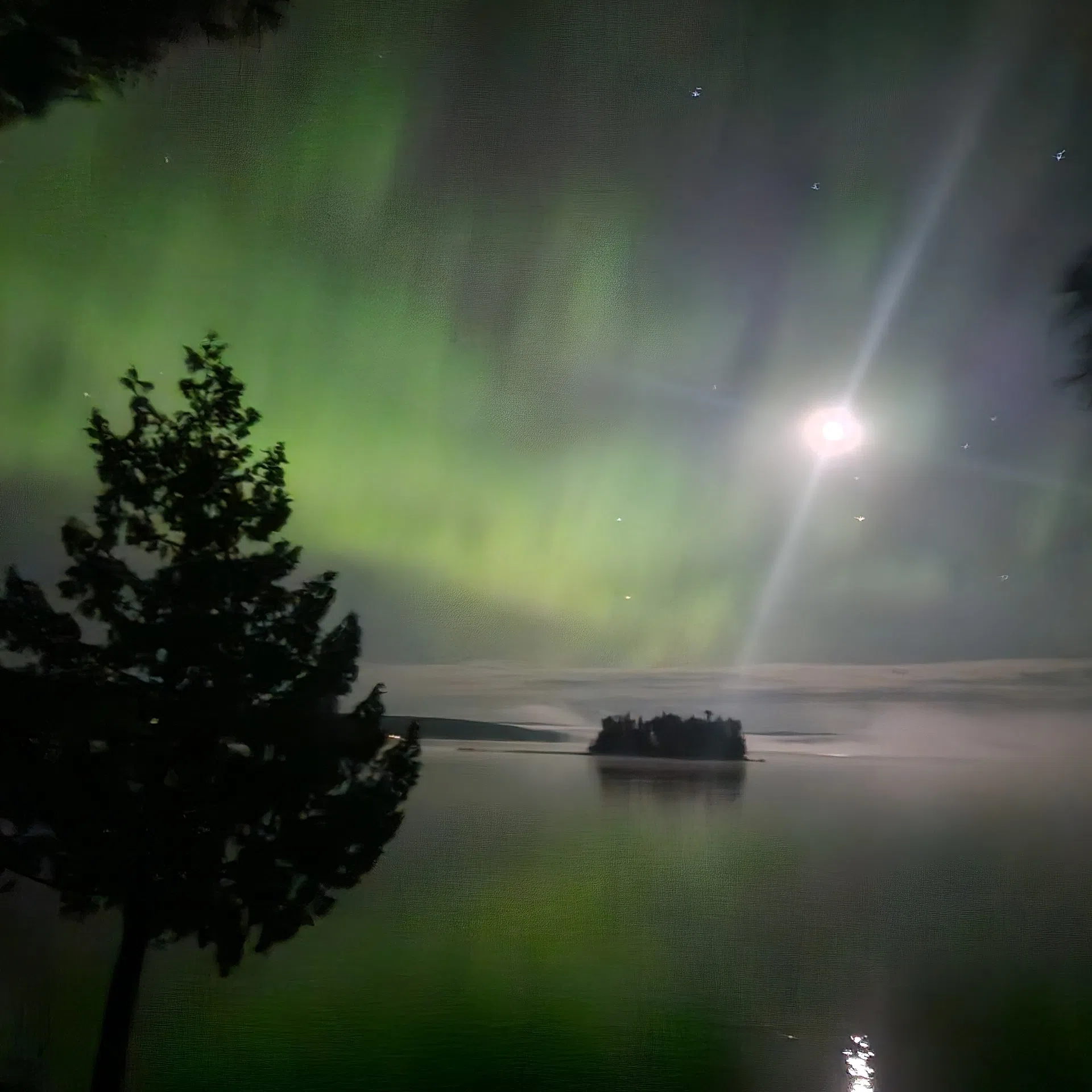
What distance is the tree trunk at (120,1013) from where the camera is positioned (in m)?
2.44

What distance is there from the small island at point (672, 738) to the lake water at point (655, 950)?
80 mm

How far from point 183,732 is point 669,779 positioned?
5.63 ft

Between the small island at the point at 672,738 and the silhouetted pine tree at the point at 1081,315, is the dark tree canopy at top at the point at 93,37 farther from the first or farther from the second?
the silhouetted pine tree at the point at 1081,315

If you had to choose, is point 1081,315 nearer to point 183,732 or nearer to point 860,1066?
point 860,1066

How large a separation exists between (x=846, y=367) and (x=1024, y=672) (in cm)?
148

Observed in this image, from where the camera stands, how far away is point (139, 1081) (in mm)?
2602

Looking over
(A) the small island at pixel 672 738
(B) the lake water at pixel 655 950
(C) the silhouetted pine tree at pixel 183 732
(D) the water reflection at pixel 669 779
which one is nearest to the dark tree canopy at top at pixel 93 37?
(C) the silhouetted pine tree at pixel 183 732

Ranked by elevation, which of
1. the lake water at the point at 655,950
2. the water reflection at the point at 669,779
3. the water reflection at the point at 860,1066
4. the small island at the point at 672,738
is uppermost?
the small island at the point at 672,738

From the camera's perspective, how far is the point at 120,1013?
249 centimetres

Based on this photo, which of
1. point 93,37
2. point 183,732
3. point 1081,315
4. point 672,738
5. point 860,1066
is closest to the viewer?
point 183,732

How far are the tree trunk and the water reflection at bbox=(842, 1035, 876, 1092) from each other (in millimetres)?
2461

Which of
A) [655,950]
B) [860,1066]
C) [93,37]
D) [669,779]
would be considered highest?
[93,37]

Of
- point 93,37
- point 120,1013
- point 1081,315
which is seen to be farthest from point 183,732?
point 1081,315

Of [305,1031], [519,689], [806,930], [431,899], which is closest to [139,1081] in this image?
[305,1031]
